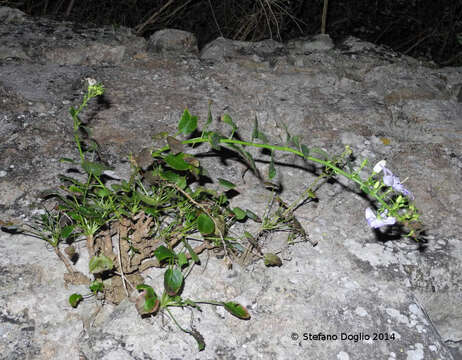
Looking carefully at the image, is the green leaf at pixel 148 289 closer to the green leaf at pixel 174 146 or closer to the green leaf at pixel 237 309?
the green leaf at pixel 237 309

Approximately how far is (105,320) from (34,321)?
153 mm

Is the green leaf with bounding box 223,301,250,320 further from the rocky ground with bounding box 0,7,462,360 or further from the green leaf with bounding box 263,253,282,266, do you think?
Result: the green leaf with bounding box 263,253,282,266

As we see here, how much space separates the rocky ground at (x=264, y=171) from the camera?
1032 mm

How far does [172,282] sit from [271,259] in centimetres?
29

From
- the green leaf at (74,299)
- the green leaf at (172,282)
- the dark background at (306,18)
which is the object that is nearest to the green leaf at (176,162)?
the green leaf at (172,282)

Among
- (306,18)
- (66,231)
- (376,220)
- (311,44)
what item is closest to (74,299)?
(66,231)

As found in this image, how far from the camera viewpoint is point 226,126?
1669mm

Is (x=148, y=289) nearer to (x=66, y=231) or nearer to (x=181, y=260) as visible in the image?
(x=181, y=260)

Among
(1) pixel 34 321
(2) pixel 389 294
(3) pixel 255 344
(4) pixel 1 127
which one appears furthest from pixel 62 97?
(2) pixel 389 294

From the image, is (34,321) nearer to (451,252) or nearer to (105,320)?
(105,320)

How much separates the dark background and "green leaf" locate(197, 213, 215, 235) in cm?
216

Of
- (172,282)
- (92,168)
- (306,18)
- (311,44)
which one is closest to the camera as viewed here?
(172,282)

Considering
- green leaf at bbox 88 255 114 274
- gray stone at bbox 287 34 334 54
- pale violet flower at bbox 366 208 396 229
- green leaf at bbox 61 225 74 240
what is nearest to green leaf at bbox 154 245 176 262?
green leaf at bbox 88 255 114 274

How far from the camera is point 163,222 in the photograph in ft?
4.06
